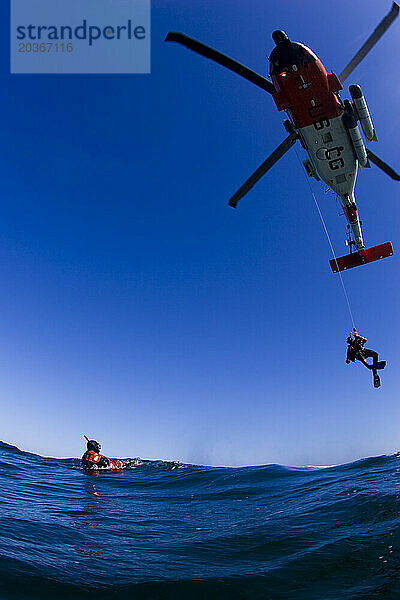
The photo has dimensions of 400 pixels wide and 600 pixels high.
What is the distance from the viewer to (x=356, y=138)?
11.1 meters

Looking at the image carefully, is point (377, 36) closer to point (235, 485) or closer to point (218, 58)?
point (218, 58)

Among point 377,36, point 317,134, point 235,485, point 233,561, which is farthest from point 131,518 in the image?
point 377,36

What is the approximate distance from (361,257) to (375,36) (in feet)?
24.1

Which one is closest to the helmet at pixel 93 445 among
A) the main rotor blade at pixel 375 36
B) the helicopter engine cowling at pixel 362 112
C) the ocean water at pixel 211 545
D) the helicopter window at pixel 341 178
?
the ocean water at pixel 211 545

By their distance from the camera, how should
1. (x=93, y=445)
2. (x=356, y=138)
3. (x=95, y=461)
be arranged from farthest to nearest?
1. (x=93, y=445)
2. (x=95, y=461)
3. (x=356, y=138)

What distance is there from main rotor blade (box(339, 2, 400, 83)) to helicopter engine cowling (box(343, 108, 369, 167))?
1.36m

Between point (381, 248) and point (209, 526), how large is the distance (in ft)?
38.4

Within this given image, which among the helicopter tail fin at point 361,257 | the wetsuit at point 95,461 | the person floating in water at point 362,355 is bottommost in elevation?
the wetsuit at point 95,461

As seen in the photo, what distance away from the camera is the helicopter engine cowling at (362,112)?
10.2 metres

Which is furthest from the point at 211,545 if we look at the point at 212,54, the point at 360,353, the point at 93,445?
the point at 93,445

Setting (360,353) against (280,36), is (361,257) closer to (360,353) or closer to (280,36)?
(360,353)

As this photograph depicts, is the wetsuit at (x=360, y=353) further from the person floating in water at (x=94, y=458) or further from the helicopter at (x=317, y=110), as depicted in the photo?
the person floating in water at (x=94, y=458)

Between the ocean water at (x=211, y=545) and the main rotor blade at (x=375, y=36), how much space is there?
12.0 meters

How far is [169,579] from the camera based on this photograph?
495cm
